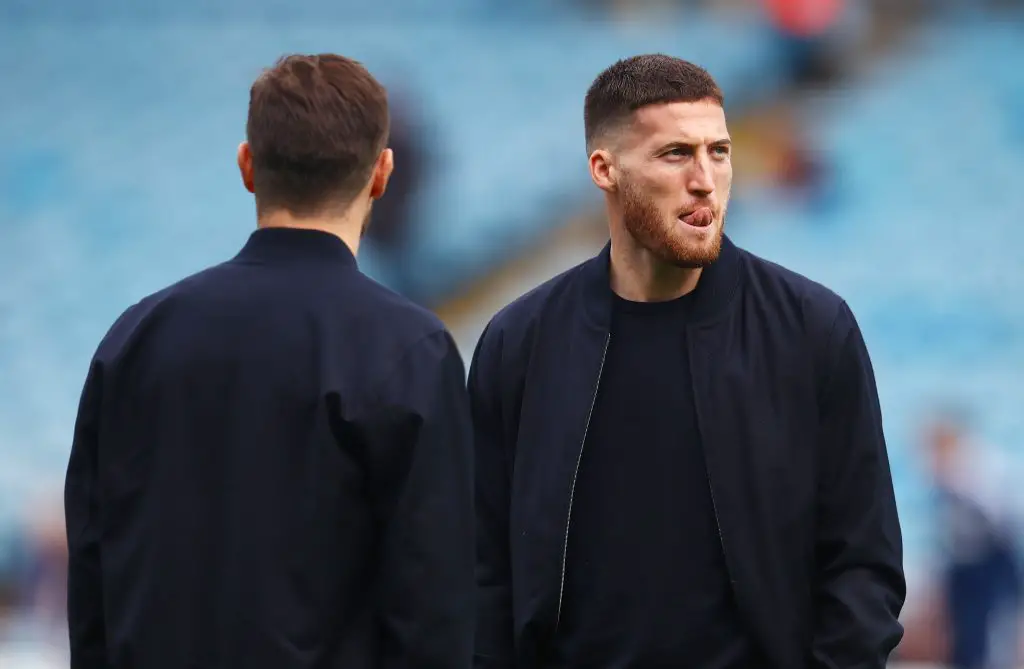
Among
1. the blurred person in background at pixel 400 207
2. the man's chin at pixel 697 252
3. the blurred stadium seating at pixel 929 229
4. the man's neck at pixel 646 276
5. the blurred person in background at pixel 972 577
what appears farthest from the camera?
the blurred stadium seating at pixel 929 229

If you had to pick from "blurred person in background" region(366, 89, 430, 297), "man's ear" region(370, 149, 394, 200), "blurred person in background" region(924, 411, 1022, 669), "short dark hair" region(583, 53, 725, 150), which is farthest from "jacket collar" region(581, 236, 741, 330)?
"blurred person in background" region(366, 89, 430, 297)

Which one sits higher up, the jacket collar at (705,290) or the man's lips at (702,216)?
the man's lips at (702,216)

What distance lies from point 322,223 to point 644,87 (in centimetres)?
80

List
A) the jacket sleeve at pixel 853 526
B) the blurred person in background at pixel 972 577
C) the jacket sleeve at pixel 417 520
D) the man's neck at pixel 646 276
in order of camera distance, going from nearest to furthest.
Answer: the jacket sleeve at pixel 417 520 < the jacket sleeve at pixel 853 526 < the man's neck at pixel 646 276 < the blurred person in background at pixel 972 577

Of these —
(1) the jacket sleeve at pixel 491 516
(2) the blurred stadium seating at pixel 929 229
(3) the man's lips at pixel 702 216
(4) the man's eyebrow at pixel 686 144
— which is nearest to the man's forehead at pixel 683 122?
(4) the man's eyebrow at pixel 686 144

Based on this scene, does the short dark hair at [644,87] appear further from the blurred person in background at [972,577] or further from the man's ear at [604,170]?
the blurred person in background at [972,577]

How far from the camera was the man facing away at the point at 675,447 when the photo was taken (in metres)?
2.55

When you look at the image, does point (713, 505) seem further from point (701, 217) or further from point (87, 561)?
point (87, 561)

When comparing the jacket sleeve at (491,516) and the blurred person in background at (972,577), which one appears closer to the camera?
the jacket sleeve at (491,516)

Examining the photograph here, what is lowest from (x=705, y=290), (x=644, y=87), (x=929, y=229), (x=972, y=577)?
(x=972, y=577)

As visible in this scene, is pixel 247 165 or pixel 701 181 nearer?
pixel 247 165

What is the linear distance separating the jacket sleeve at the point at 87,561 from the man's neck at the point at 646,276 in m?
0.99

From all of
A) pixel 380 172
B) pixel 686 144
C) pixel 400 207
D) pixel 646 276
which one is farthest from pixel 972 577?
pixel 380 172

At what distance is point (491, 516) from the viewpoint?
2.78 metres
